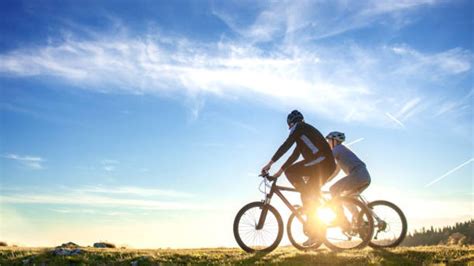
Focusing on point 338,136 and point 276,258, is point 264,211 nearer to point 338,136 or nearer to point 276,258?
point 276,258

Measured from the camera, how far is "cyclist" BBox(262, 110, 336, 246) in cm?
1344

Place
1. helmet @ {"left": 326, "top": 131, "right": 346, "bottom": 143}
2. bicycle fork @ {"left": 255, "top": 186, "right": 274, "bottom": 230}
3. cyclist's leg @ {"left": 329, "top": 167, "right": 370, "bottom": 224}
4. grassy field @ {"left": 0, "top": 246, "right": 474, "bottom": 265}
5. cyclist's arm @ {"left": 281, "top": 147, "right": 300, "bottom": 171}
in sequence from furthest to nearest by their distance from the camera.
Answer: helmet @ {"left": 326, "top": 131, "right": 346, "bottom": 143}
bicycle fork @ {"left": 255, "top": 186, "right": 274, "bottom": 230}
cyclist's leg @ {"left": 329, "top": 167, "right": 370, "bottom": 224}
cyclist's arm @ {"left": 281, "top": 147, "right": 300, "bottom": 171}
grassy field @ {"left": 0, "top": 246, "right": 474, "bottom": 265}

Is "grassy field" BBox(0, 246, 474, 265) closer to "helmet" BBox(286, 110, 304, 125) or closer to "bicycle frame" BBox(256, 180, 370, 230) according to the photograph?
"bicycle frame" BBox(256, 180, 370, 230)

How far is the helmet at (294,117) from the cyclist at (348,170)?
5.11 ft

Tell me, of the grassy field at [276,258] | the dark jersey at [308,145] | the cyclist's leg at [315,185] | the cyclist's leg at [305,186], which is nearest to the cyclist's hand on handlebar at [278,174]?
the cyclist's leg at [305,186]

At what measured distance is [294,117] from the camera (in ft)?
45.1

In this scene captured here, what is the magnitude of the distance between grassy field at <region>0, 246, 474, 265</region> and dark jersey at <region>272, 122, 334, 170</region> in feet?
9.20

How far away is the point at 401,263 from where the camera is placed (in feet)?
40.9

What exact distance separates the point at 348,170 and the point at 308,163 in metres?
1.54

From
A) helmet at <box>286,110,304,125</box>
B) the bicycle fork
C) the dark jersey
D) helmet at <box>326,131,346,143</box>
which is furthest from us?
helmet at <box>326,131,346,143</box>

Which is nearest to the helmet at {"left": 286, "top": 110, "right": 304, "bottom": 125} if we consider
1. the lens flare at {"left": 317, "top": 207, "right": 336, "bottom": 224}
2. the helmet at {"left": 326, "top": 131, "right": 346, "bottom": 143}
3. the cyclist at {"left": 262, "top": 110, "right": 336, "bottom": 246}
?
the cyclist at {"left": 262, "top": 110, "right": 336, "bottom": 246}

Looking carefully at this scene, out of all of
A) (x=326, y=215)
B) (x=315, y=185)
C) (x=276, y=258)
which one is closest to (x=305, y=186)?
(x=315, y=185)

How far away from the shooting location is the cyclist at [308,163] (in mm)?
13438

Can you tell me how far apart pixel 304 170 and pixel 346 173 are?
1.64 metres
